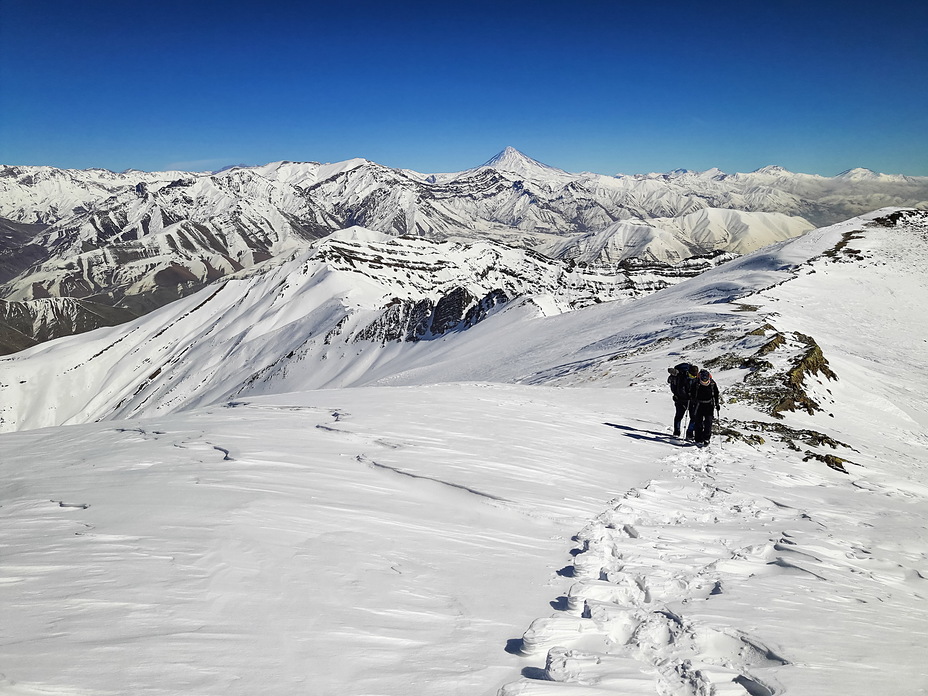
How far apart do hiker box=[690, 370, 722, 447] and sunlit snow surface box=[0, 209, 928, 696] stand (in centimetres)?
58

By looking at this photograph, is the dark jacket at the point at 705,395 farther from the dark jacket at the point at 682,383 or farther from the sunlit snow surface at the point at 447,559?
the sunlit snow surface at the point at 447,559

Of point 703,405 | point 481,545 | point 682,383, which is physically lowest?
point 481,545

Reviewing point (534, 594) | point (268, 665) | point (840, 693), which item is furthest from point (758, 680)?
point (268, 665)

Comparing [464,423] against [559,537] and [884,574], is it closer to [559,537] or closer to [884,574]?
[559,537]

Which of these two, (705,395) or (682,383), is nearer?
(705,395)

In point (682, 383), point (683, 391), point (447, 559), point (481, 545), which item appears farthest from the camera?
point (682, 383)

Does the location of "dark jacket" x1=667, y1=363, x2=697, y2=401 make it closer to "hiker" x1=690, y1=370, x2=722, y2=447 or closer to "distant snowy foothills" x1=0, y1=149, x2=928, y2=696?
"hiker" x1=690, y1=370, x2=722, y2=447

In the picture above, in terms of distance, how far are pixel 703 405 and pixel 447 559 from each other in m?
9.53

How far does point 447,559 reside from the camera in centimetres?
568

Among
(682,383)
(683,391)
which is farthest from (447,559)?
(682,383)

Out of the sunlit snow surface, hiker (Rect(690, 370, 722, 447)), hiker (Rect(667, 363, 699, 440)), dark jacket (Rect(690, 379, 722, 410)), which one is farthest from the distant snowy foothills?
dark jacket (Rect(690, 379, 722, 410))

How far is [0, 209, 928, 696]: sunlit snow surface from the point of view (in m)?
3.71

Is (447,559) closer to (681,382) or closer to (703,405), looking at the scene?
(703,405)

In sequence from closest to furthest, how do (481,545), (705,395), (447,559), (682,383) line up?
(447,559) → (481,545) → (705,395) → (682,383)
